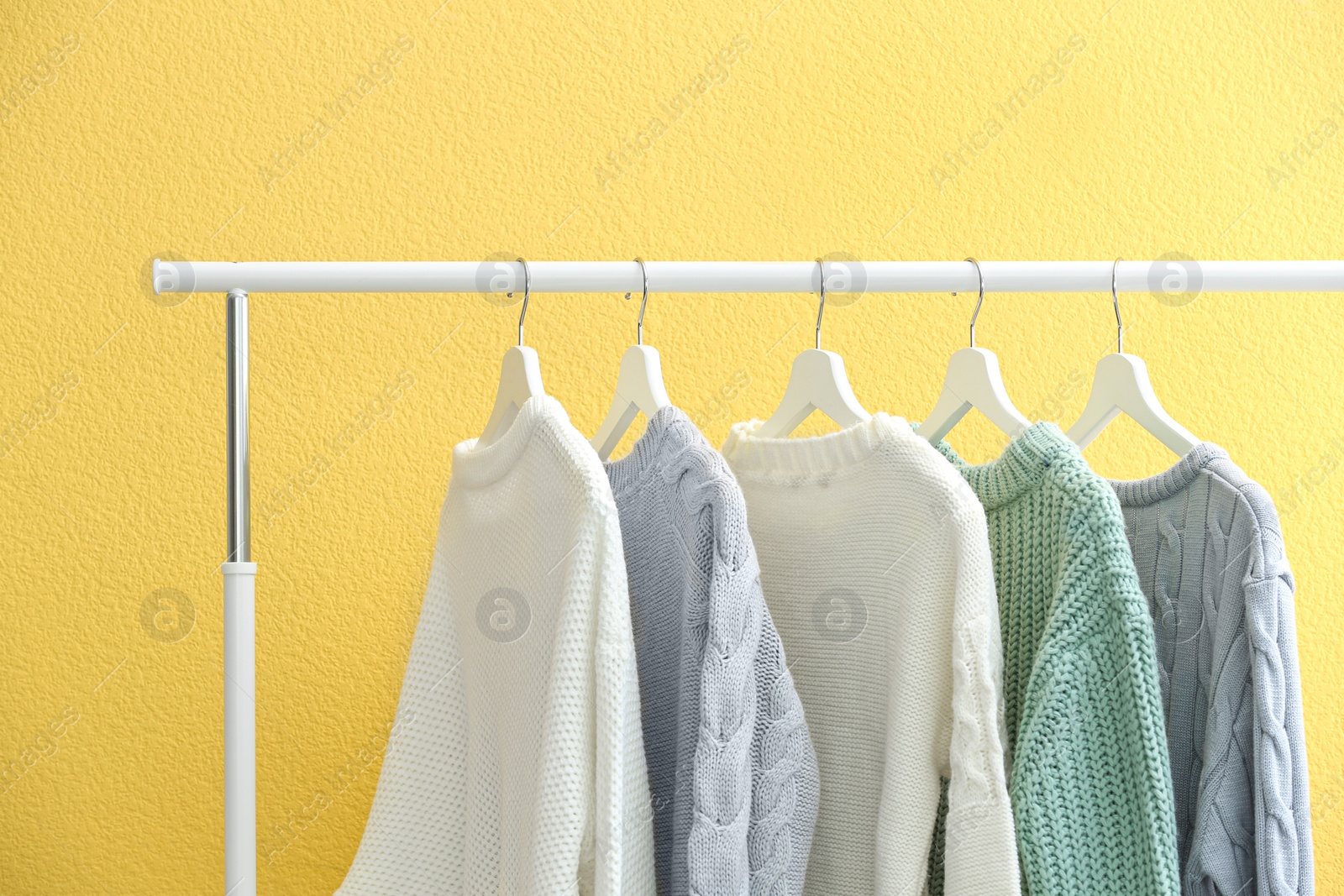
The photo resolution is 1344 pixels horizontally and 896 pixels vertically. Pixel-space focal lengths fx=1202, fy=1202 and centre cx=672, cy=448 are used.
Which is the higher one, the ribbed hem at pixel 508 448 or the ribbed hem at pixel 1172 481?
the ribbed hem at pixel 508 448

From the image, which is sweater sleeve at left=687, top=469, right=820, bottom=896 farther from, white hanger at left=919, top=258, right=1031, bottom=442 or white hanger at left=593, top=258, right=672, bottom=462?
white hanger at left=919, top=258, right=1031, bottom=442

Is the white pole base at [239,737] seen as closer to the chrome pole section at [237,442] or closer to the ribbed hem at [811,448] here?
the chrome pole section at [237,442]

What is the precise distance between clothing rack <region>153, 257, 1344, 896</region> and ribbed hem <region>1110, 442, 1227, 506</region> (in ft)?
0.59

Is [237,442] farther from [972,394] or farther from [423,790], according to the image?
[972,394]

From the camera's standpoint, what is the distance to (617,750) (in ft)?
2.61

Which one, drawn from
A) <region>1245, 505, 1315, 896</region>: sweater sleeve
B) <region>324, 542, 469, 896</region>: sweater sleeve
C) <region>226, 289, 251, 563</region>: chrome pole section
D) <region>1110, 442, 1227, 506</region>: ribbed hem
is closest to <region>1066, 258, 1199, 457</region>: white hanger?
<region>1110, 442, 1227, 506</region>: ribbed hem

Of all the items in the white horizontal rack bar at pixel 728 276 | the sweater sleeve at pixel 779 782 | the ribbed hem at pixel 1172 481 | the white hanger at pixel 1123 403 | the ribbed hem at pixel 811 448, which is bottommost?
the sweater sleeve at pixel 779 782

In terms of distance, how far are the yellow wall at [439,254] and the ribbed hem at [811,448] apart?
2.18 feet

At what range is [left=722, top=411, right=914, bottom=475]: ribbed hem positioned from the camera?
0.93m

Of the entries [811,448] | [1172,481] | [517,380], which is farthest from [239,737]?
[1172,481]

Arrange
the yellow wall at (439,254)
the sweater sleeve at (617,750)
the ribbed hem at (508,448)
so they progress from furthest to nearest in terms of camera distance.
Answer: the yellow wall at (439,254) → the ribbed hem at (508,448) → the sweater sleeve at (617,750)

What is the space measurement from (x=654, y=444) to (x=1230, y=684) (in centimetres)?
45

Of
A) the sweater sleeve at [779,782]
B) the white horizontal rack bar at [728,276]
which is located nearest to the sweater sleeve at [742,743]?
the sweater sleeve at [779,782]

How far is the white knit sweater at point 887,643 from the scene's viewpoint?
0.82m
